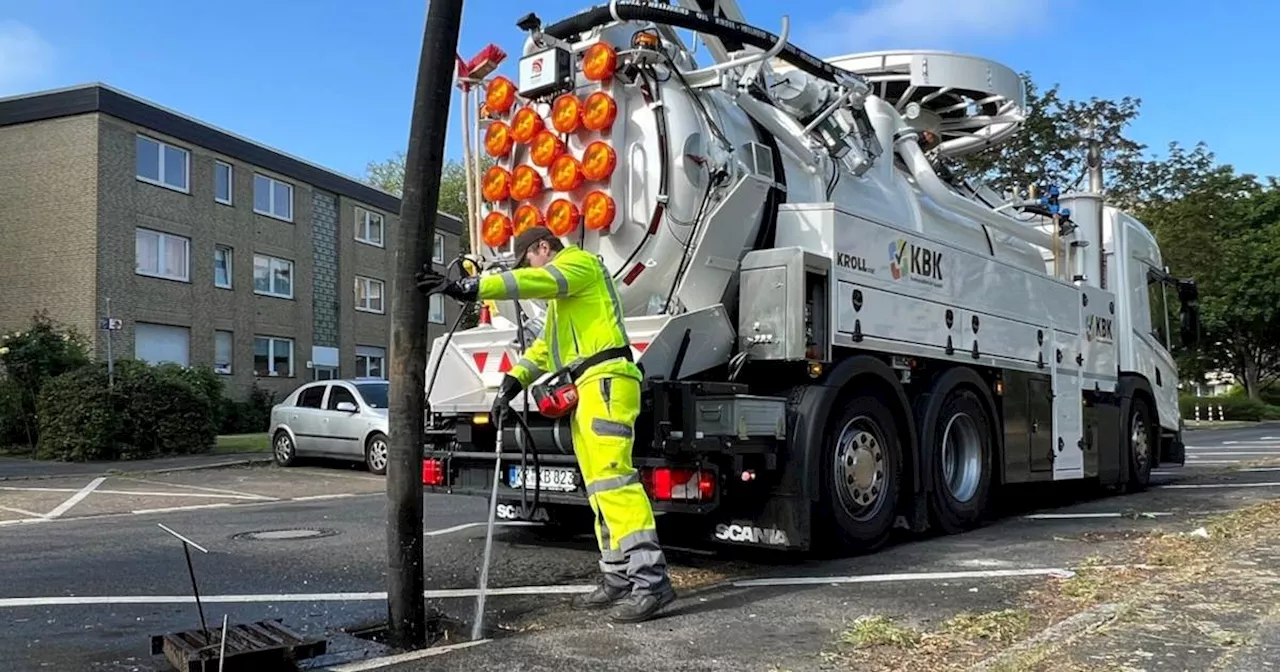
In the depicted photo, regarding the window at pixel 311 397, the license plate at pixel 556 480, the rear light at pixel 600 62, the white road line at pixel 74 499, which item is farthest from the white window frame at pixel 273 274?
the license plate at pixel 556 480

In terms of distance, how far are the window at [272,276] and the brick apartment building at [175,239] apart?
0.15 ft

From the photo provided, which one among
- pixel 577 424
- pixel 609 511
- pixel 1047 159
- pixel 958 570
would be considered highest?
pixel 1047 159

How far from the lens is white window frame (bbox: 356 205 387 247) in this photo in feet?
115

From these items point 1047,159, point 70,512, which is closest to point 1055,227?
point 70,512

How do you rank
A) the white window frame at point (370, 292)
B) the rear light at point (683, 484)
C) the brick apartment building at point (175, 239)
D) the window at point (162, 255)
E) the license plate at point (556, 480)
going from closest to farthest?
the rear light at point (683, 484)
the license plate at point (556, 480)
the brick apartment building at point (175, 239)
the window at point (162, 255)
the white window frame at point (370, 292)

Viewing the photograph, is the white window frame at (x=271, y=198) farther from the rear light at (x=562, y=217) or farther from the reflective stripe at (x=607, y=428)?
the reflective stripe at (x=607, y=428)

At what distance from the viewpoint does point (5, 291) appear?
85.9 ft

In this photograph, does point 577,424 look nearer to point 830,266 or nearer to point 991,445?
point 830,266

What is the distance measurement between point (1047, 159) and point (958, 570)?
20.9 m

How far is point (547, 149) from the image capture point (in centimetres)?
639

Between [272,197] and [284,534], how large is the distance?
24.7 metres

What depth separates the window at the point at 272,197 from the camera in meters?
30.4

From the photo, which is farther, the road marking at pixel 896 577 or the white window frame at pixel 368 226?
the white window frame at pixel 368 226

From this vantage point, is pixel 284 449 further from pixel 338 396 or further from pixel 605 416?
pixel 605 416
